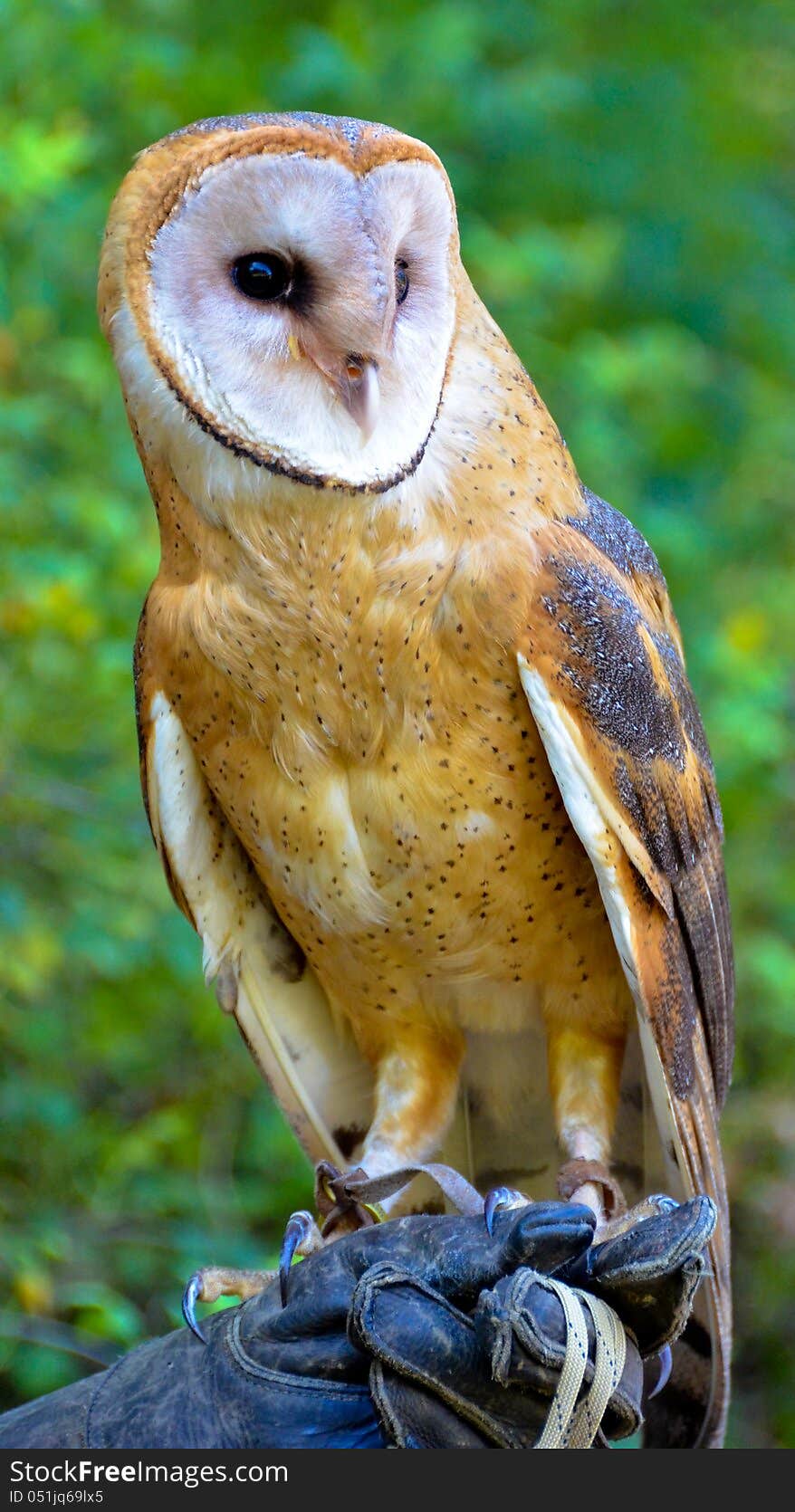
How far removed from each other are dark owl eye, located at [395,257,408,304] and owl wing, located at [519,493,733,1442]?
0.33 metres

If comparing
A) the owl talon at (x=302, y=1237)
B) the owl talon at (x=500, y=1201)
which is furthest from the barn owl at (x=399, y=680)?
the owl talon at (x=500, y=1201)

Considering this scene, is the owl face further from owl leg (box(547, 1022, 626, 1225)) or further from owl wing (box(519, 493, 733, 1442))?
owl leg (box(547, 1022, 626, 1225))

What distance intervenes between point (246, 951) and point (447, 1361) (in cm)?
75

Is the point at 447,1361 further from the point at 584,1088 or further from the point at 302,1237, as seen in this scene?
the point at 584,1088

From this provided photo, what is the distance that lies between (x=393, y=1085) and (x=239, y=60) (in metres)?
3.16

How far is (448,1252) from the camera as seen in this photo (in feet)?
5.41

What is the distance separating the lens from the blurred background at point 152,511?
2.80 metres

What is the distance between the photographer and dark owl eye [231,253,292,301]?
163 centimetres

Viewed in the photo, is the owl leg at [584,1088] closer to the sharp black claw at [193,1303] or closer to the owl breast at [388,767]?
the owl breast at [388,767]

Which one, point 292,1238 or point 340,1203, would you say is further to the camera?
point 340,1203

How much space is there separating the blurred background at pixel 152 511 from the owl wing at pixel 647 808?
90cm

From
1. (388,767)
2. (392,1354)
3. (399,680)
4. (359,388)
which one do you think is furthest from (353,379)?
(392,1354)

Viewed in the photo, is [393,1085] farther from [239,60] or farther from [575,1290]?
[239,60]

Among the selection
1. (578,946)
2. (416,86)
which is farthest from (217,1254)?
(416,86)
